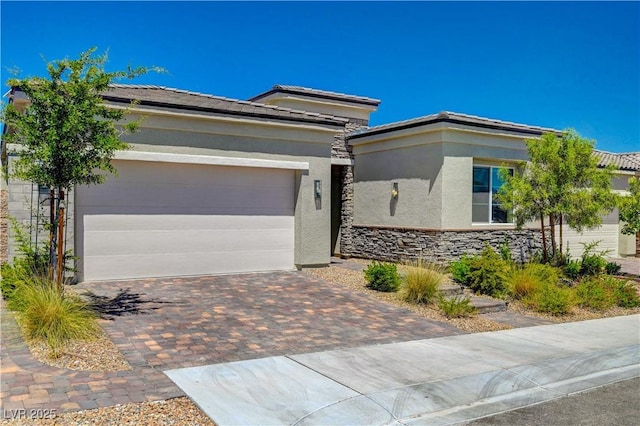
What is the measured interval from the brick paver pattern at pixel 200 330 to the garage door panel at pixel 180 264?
1.14 ft

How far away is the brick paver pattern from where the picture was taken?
578 cm

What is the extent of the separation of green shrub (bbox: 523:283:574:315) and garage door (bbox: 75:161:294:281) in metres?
6.07

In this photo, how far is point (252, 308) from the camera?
1017cm

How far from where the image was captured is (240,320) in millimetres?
9281

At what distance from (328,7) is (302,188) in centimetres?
548

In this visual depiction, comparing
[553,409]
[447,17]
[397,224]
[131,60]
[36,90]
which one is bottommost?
[553,409]

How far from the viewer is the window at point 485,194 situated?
52.2 ft

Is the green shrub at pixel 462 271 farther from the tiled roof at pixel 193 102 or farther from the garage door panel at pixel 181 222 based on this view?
the tiled roof at pixel 193 102

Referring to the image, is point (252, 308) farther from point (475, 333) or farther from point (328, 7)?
point (328, 7)

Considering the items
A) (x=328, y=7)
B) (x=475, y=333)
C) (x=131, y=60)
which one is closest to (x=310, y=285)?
(x=475, y=333)

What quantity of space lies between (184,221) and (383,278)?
4.84 meters

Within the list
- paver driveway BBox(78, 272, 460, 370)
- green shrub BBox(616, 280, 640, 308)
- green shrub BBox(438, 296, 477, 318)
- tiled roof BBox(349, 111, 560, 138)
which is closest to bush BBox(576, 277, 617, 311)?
green shrub BBox(616, 280, 640, 308)

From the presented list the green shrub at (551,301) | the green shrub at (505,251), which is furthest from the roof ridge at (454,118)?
the green shrub at (551,301)

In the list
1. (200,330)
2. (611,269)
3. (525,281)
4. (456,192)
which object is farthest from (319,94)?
(200,330)
